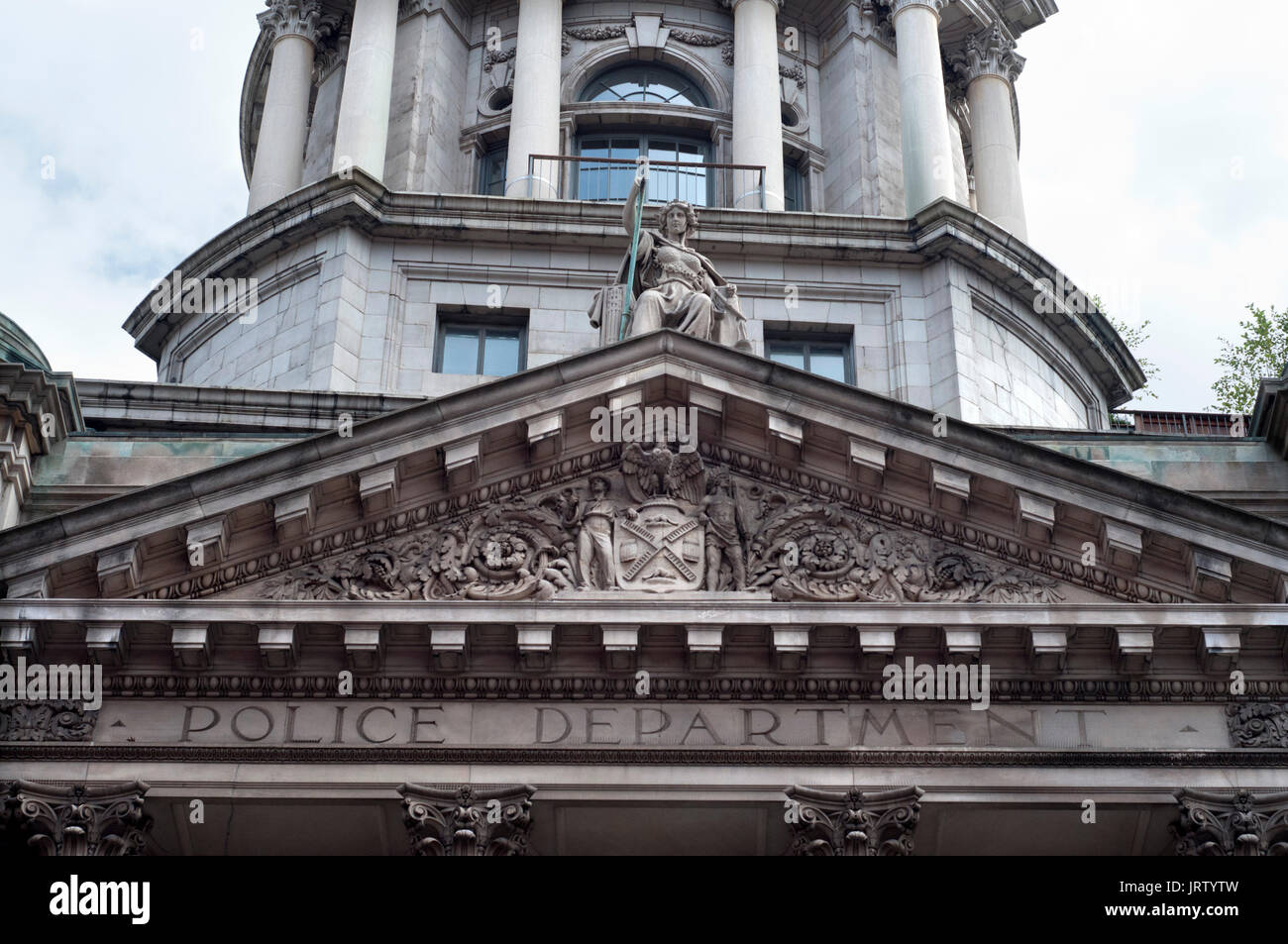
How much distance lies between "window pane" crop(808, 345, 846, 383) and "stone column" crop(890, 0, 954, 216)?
3.49 metres

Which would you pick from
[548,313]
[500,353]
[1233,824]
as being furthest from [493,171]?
[1233,824]

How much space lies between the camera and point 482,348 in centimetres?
3197

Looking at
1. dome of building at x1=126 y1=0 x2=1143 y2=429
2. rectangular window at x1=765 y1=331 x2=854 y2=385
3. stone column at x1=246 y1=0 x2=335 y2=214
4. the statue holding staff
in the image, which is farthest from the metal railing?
stone column at x1=246 y1=0 x2=335 y2=214

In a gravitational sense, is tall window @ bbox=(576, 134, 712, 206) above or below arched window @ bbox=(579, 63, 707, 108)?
below

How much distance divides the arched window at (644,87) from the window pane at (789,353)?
8644 mm

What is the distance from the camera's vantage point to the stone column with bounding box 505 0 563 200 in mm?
35469

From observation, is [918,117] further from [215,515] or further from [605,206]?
[215,515]

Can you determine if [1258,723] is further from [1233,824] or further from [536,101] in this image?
[536,101]

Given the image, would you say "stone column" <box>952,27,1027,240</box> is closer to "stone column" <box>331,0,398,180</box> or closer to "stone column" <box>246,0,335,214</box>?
"stone column" <box>331,0,398,180</box>

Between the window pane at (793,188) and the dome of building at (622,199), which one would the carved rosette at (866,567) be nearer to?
the dome of building at (622,199)

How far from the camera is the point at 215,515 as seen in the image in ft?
67.0

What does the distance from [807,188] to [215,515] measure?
20.3 metres
